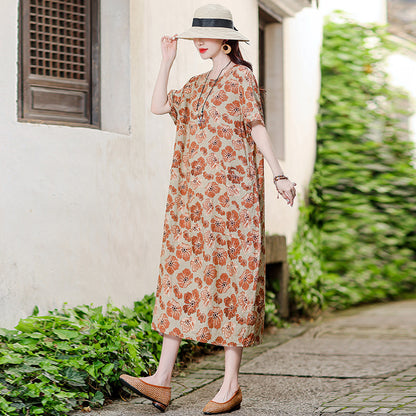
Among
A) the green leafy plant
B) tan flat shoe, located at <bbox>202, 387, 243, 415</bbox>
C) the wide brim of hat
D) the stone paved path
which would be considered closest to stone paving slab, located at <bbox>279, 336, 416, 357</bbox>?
the stone paved path

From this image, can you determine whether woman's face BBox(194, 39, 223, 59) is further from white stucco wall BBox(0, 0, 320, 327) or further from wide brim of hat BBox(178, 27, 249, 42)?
A: white stucco wall BBox(0, 0, 320, 327)

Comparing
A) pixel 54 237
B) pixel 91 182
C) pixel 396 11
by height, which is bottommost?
pixel 54 237

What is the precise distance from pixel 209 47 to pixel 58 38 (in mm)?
1468

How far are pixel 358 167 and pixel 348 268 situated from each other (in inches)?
45.8

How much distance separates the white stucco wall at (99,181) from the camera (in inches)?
166

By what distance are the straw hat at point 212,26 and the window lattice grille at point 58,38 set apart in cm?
134

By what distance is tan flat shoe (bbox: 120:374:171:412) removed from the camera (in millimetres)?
3713

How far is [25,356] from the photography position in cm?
379

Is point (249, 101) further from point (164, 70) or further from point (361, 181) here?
point (361, 181)

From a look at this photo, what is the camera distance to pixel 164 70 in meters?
3.93

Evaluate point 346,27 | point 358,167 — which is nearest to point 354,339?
point 358,167

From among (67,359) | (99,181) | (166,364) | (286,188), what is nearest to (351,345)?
(99,181)

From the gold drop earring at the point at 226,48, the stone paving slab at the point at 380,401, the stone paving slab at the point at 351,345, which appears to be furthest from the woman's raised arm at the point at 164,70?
the stone paving slab at the point at 351,345

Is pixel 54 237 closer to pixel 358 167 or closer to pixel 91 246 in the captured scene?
pixel 91 246
